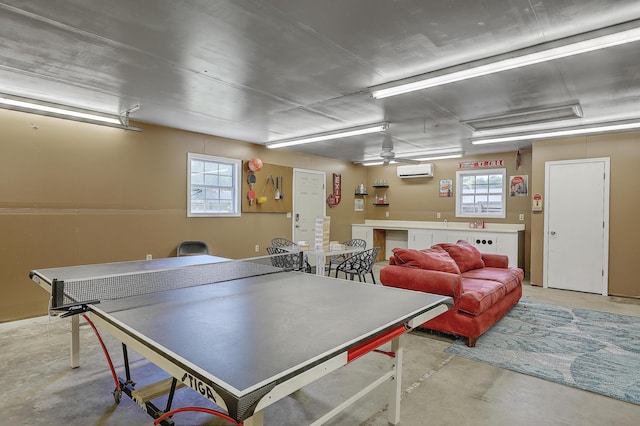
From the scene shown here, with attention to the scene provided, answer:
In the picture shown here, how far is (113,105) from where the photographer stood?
4.50m

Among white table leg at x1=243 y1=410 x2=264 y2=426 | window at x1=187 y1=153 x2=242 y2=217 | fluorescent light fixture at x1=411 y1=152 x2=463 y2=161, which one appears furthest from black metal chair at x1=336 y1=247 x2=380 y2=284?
white table leg at x1=243 y1=410 x2=264 y2=426

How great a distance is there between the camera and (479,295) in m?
3.55

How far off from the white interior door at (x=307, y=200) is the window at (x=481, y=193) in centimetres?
325

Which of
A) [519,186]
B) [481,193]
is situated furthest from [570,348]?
[481,193]

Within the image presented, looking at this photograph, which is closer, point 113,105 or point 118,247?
point 113,105

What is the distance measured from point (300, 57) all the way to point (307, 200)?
201 inches

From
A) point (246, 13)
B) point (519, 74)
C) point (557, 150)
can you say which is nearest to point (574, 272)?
point (557, 150)

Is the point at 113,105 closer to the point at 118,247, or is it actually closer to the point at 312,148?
the point at 118,247

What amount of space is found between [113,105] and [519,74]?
187 inches

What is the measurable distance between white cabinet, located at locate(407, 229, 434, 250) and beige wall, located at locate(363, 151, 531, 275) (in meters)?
0.93

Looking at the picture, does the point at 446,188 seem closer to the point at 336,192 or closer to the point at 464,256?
the point at 336,192

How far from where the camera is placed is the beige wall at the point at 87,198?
14.0 feet

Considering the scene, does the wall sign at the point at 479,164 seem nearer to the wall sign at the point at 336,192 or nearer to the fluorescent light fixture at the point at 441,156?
the fluorescent light fixture at the point at 441,156

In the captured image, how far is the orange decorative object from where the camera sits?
6.72 m
